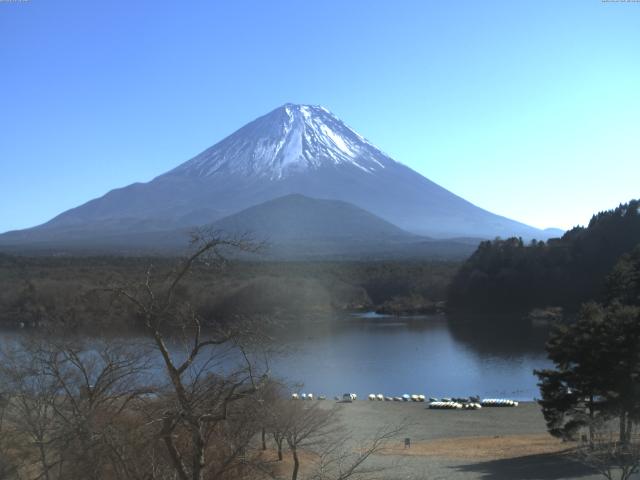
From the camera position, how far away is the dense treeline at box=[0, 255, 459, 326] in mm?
26906

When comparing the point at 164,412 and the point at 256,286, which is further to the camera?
the point at 256,286

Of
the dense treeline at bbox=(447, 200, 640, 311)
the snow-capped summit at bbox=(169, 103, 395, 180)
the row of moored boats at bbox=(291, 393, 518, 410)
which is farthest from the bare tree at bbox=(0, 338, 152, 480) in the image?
the snow-capped summit at bbox=(169, 103, 395, 180)

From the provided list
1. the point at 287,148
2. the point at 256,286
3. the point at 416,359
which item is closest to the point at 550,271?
the point at 256,286

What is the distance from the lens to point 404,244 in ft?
302

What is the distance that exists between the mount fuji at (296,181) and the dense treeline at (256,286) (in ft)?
181

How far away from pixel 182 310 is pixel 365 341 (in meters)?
25.6

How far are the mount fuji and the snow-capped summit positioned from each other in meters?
0.16

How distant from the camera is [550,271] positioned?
1670 inches

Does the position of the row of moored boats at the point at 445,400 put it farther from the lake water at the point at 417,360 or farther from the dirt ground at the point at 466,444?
the lake water at the point at 417,360

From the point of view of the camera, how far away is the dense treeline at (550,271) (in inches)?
1626

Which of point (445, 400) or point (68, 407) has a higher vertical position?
point (68, 407)

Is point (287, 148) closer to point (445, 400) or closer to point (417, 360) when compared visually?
point (417, 360)

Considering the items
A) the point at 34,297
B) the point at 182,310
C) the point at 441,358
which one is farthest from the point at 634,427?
the point at 34,297

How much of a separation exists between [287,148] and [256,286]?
80225 mm
